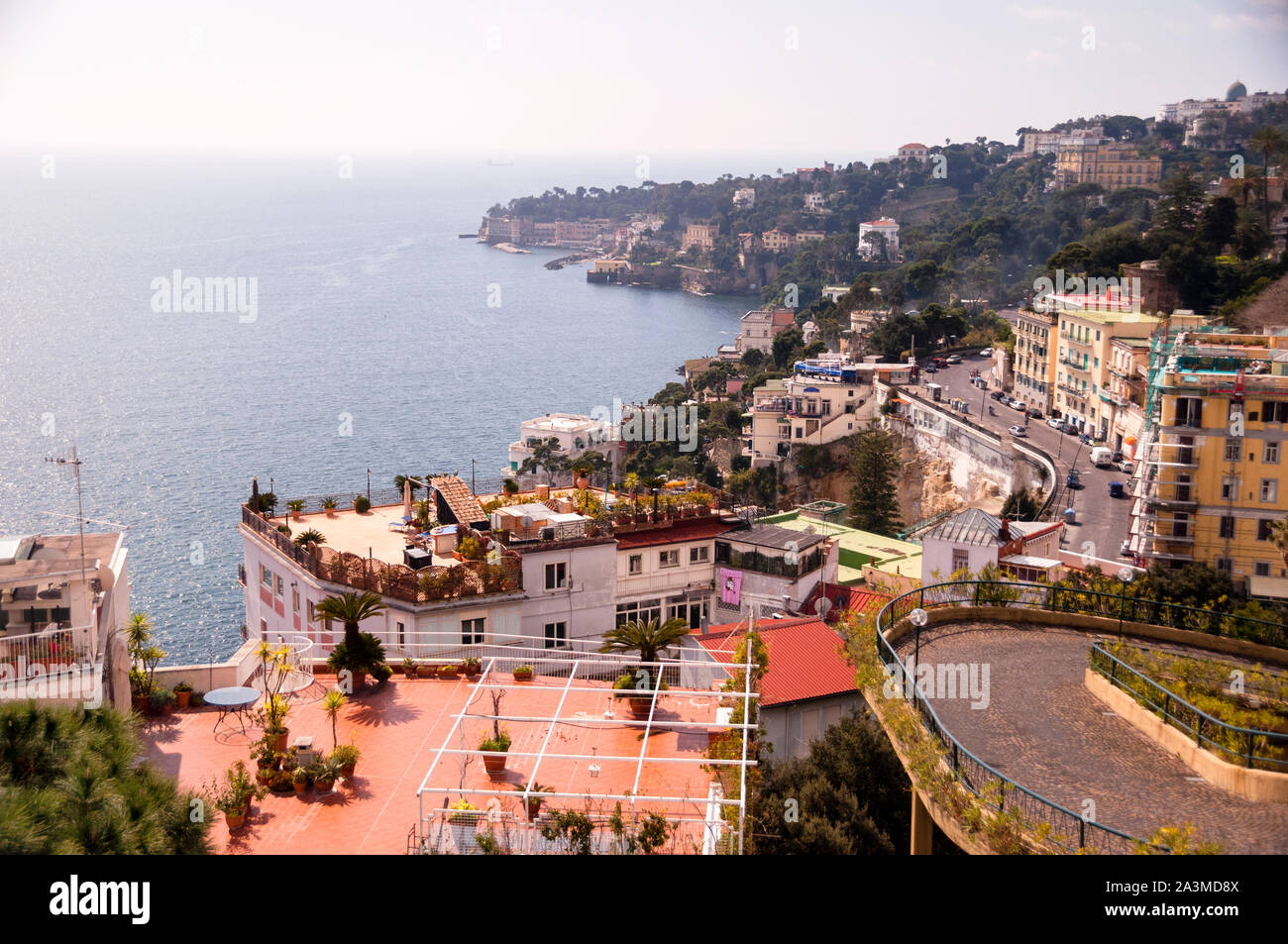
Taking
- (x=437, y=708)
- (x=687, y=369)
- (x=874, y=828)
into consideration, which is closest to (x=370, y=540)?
(x=437, y=708)

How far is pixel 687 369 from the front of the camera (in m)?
73.5

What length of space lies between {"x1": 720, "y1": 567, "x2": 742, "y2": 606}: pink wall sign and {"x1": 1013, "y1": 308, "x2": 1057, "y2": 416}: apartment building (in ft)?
98.5

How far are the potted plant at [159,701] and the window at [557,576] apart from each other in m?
4.41

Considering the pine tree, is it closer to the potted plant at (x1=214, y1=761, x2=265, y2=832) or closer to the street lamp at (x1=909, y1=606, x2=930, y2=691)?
the street lamp at (x1=909, y1=606, x2=930, y2=691)

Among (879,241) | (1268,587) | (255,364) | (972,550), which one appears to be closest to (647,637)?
(972,550)

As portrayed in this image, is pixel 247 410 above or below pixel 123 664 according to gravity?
below

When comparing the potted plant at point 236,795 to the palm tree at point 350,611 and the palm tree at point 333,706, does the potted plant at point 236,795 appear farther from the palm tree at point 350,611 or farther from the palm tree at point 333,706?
the palm tree at point 350,611

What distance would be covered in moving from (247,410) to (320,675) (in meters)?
52.8

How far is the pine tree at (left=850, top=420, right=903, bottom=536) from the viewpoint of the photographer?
123ft

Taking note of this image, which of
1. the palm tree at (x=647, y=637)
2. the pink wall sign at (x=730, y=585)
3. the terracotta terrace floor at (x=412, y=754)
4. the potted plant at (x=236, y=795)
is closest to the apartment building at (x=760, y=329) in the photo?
the pink wall sign at (x=730, y=585)

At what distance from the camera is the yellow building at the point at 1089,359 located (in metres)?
38.1

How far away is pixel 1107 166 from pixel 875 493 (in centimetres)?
Result: 7443
